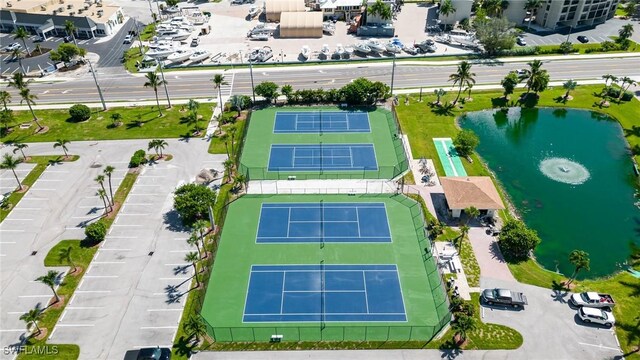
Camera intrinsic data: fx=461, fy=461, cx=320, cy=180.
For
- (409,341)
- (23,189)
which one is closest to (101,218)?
(23,189)

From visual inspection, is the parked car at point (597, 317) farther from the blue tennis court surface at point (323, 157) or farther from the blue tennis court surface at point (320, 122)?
the blue tennis court surface at point (320, 122)

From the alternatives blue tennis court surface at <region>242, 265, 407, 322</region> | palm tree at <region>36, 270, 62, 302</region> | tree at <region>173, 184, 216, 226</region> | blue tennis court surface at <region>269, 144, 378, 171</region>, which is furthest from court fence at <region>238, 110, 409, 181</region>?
palm tree at <region>36, 270, 62, 302</region>

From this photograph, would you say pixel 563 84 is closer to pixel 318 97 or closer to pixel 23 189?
pixel 318 97

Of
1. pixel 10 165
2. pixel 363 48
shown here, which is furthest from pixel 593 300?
pixel 10 165

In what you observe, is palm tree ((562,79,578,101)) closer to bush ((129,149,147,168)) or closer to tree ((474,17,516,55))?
tree ((474,17,516,55))

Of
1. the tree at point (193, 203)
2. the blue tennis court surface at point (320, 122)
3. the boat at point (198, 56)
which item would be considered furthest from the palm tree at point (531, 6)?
the tree at point (193, 203)
